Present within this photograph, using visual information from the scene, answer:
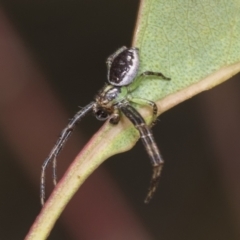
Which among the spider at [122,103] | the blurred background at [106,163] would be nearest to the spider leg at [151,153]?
the spider at [122,103]

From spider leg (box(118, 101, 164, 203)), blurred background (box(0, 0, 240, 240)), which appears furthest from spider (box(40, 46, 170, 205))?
blurred background (box(0, 0, 240, 240))

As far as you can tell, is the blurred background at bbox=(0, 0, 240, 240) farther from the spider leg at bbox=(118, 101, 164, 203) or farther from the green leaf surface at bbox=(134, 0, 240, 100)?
the green leaf surface at bbox=(134, 0, 240, 100)

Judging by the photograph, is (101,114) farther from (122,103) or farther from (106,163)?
(106,163)

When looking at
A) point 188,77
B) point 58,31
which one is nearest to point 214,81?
point 188,77

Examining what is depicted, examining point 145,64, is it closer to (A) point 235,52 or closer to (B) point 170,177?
(A) point 235,52

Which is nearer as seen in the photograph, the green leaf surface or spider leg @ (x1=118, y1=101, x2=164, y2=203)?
the green leaf surface

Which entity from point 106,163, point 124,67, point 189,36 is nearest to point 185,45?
point 189,36
